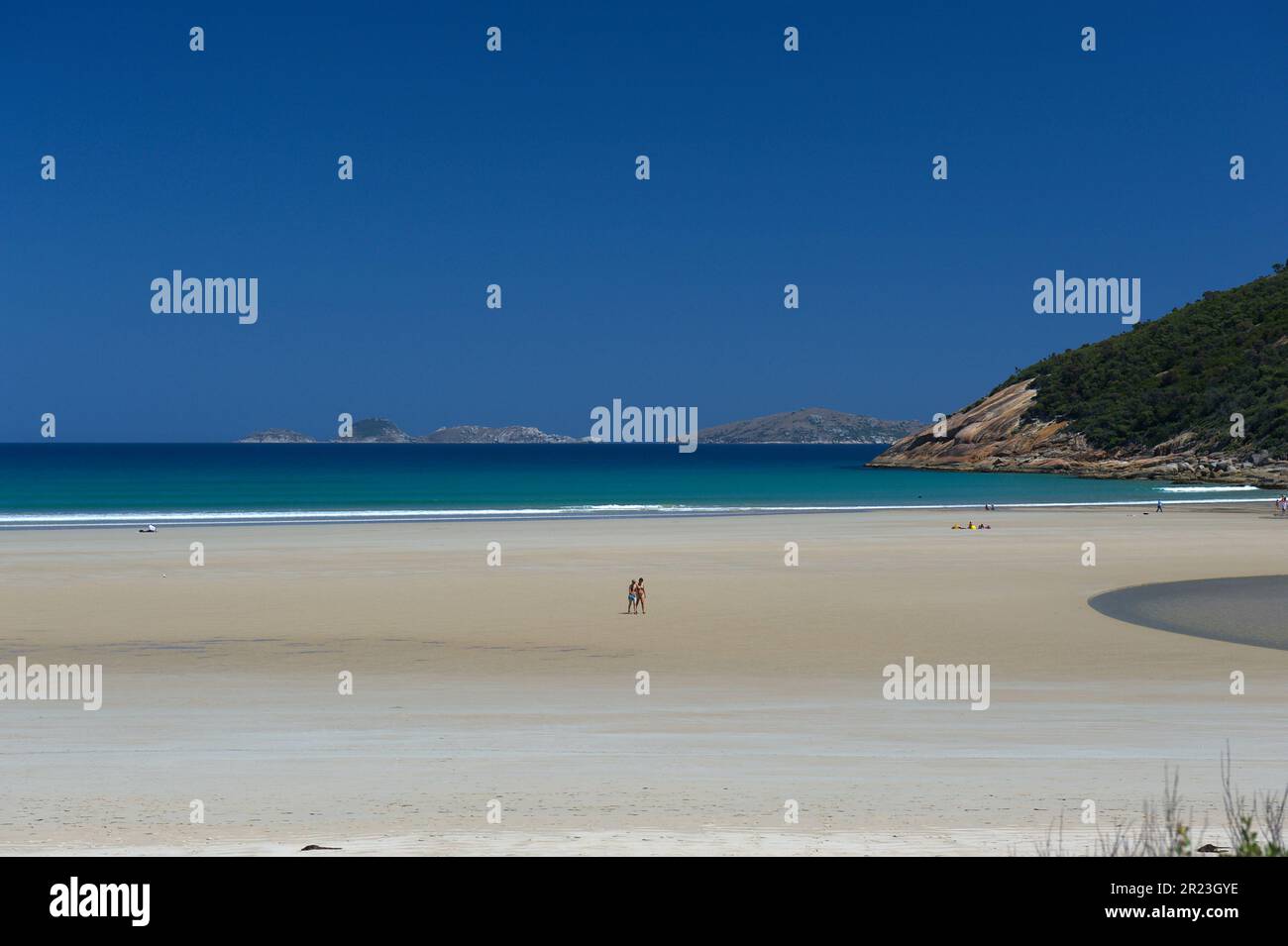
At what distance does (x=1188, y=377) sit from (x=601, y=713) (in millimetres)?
127846

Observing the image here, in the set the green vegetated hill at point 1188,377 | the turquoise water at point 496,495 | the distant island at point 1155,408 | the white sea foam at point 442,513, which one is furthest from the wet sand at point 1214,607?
the green vegetated hill at point 1188,377

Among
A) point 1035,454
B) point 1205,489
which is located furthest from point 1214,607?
point 1035,454

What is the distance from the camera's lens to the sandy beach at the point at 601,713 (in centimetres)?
859

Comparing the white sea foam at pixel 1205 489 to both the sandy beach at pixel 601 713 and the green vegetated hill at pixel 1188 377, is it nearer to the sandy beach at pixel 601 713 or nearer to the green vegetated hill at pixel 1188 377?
the green vegetated hill at pixel 1188 377

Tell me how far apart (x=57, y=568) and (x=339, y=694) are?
2041 centimetres

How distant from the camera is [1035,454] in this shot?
12669 cm

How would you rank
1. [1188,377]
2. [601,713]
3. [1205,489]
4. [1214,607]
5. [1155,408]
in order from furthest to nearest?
[1188,377], [1155,408], [1205,489], [1214,607], [601,713]

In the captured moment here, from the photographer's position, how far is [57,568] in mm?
31375

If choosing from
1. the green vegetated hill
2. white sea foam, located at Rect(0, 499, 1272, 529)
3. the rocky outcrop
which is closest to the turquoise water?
white sea foam, located at Rect(0, 499, 1272, 529)

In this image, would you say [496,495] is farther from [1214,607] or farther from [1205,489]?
[1214,607]

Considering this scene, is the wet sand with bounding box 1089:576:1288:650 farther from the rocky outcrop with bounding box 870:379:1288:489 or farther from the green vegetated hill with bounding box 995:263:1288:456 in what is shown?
the green vegetated hill with bounding box 995:263:1288:456

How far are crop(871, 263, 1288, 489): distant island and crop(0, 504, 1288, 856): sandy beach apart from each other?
77.2 meters

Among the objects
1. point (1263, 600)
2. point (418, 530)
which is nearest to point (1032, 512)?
point (418, 530)
